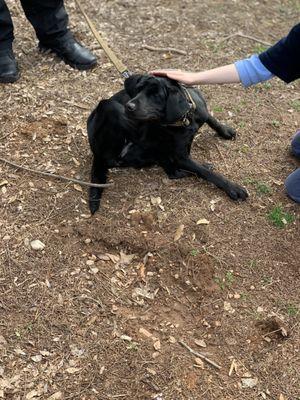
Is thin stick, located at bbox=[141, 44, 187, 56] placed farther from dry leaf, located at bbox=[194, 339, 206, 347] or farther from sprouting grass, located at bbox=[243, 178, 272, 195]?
dry leaf, located at bbox=[194, 339, 206, 347]

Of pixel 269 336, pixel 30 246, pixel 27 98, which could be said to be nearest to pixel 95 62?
pixel 27 98

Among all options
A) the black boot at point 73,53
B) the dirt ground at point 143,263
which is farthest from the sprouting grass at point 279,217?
the black boot at point 73,53

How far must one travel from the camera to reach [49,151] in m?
3.73

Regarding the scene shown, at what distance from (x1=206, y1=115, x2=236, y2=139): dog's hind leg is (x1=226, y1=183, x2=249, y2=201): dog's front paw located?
613 millimetres

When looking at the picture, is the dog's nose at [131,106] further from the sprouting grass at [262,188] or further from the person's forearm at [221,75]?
the sprouting grass at [262,188]

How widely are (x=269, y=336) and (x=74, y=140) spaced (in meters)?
1.99

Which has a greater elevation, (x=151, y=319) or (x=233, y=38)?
(x=233, y=38)

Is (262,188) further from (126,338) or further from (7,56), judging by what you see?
(7,56)

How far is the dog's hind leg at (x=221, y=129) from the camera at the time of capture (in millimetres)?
3910

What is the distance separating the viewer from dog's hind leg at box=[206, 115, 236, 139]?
154 inches

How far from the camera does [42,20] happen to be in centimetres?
432

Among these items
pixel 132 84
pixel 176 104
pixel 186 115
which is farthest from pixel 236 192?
pixel 132 84

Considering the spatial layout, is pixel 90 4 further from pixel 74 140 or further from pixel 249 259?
pixel 249 259

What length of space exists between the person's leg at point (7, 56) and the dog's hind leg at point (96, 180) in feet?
4.23
